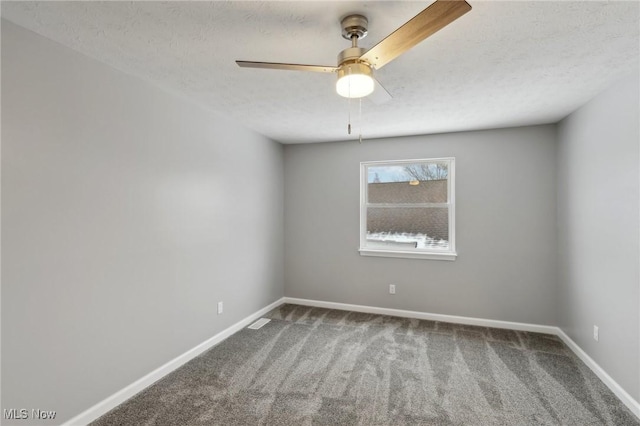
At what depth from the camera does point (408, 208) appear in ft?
13.9

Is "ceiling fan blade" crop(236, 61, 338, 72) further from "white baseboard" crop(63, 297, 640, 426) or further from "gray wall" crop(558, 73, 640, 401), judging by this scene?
"white baseboard" crop(63, 297, 640, 426)

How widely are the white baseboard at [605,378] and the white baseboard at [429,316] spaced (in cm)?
29

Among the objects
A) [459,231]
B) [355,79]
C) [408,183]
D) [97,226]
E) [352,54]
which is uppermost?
[352,54]

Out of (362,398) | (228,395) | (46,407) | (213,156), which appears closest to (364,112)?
(213,156)

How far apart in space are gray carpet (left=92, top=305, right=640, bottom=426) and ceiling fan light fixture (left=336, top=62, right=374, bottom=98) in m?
2.08

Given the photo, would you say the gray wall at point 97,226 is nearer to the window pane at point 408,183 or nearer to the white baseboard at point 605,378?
the window pane at point 408,183

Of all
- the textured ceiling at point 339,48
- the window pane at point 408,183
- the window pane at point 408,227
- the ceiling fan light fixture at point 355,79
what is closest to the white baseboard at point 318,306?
the window pane at point 408,227

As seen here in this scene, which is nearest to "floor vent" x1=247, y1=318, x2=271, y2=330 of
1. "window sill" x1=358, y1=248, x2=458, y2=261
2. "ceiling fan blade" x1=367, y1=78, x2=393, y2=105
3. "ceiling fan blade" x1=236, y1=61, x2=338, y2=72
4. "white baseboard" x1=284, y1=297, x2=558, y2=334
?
"white baseboard" x1=284, y1=297, x2=558, y2=334

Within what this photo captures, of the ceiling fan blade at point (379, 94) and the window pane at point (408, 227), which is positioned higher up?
the ceiling fan blade at point (379, 94)

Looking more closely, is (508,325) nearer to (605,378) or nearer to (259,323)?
(605,378)

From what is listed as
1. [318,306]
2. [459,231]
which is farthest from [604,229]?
[318,306]

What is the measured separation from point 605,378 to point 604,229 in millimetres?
1193

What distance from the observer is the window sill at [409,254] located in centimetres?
395

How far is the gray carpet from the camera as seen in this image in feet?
7.03
